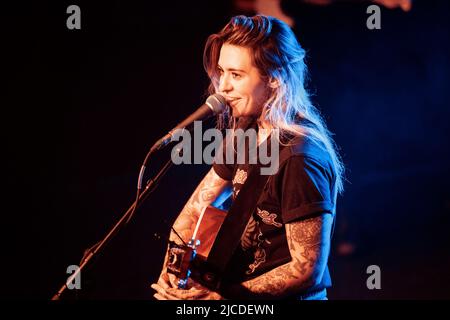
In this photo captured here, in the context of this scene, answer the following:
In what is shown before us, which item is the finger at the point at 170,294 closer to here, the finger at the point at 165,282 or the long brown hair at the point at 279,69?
the finger at the point at 165,282

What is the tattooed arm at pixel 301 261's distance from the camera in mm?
1669

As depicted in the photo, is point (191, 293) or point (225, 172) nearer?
point (191, 293)

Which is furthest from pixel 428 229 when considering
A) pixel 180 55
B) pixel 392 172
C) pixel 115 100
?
pixel 115 100

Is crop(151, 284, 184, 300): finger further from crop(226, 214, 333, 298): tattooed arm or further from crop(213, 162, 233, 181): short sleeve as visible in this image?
crop(213, 162, 233, 181): short sleeve

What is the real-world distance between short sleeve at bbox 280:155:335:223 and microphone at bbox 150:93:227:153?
1.27 feet

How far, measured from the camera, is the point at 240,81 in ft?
6.44

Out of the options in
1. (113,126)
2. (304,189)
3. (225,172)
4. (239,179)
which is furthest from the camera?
(113,126)

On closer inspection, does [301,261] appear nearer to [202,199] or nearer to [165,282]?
[165,282]

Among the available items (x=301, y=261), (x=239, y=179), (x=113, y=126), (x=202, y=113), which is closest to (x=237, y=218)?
(x=239, y=179)

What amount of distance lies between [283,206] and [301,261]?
233 mm

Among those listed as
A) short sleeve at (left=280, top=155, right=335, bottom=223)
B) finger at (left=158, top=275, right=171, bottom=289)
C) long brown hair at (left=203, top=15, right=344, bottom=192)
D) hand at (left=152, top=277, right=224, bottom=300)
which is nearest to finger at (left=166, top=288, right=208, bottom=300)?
hand at (left=152, top=277, right=224, bottom=300)

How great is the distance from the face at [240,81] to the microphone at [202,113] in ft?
0.35

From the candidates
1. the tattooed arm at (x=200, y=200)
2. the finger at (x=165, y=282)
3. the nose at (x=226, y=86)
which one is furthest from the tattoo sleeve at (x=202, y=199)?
the nose at (x=226, y=86)

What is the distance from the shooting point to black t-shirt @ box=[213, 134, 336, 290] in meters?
1.67
